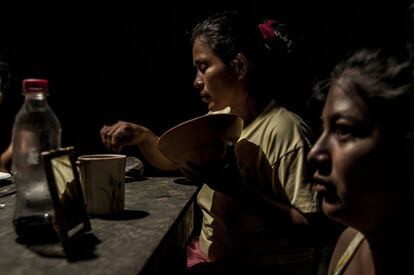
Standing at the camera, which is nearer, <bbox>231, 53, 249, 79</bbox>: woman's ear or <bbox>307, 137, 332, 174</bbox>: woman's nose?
<bbox>307, 137, 332, 174</bbox>: woman's nose

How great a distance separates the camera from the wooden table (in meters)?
0.89

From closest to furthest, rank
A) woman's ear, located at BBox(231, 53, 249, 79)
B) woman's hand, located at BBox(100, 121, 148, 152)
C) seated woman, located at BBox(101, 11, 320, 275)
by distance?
seated woman, located at BBox(101, 11, 320, 275) < woman's hand, located at BBox(100, 121, 148, 152) < woman's ear, located at BBox(231, 53, 249, 79)

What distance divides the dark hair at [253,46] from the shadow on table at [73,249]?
1.09 metres

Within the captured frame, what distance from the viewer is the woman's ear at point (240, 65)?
1.91 m

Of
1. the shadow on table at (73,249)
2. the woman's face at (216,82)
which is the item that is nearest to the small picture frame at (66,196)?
the shadow on table at (73,249)

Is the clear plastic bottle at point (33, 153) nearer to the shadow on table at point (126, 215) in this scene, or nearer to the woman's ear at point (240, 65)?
the shadow on table at point (126, 215)

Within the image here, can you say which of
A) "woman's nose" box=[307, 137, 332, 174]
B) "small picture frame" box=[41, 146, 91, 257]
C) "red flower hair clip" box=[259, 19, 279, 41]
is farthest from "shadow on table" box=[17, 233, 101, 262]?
"red flower hair clip" box=[259, 19, 279, 41]

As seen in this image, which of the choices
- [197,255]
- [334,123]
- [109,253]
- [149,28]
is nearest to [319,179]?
[334,123]

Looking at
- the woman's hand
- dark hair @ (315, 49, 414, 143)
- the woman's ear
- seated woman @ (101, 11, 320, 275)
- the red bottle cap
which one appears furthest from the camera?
the woman's ear

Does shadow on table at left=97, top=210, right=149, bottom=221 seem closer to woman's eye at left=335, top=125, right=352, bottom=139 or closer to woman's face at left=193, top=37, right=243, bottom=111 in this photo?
woman's eye at left=335, top=125, right=352, bottom=139

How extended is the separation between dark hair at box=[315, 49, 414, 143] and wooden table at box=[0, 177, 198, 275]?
56 centimetres

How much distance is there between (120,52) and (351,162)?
2212 millimetres

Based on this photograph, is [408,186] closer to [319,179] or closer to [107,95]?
[319,179]

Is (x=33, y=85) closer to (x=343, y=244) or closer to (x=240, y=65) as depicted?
(x=343, y=244)
